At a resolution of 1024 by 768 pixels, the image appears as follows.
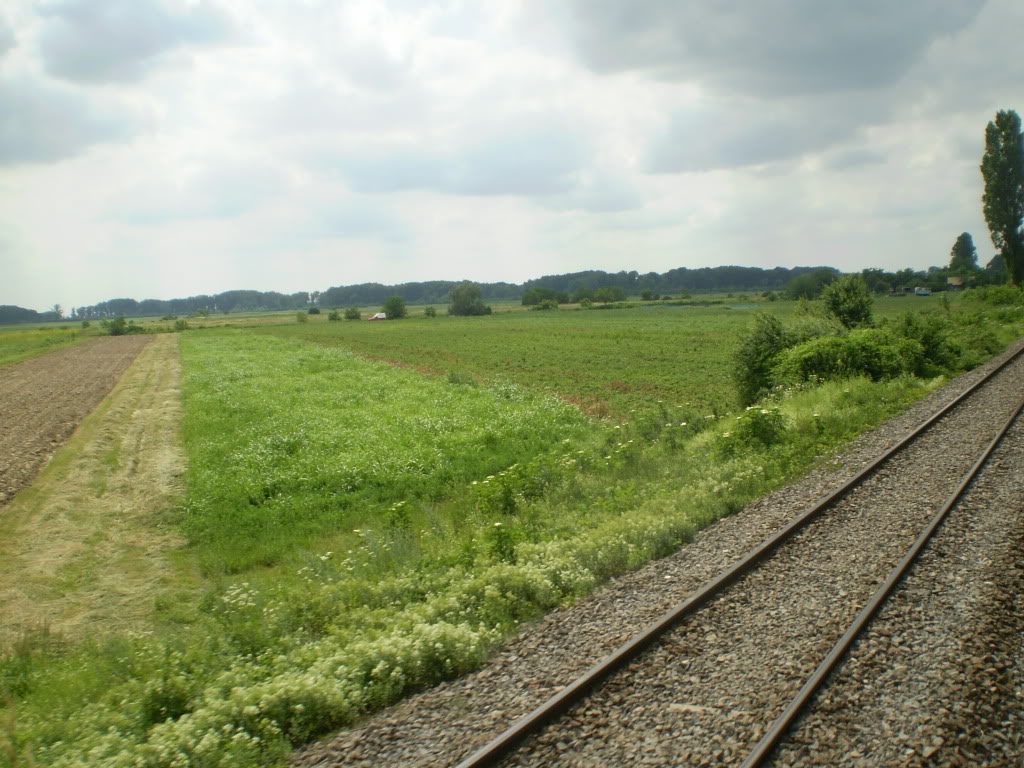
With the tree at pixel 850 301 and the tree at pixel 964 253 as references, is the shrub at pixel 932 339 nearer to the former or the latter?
the tree at pixel 850 301

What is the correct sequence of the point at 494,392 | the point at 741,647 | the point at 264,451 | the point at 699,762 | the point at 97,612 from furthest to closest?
the point at 494,392 < the point at 264,451 < the point at 97,612 < the point at 741,647 < the point at 699,762

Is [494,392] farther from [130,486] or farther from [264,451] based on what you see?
[130,486]

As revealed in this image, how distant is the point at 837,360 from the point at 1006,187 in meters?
52.3

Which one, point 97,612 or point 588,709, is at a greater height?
point 588,709

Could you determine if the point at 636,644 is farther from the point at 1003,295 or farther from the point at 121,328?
the point at 121,328

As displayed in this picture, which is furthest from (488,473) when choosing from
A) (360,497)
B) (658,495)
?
(658,495)

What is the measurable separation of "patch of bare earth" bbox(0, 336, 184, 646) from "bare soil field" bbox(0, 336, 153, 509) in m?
0.16

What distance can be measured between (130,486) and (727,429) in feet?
44.5

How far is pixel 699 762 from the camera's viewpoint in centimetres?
487

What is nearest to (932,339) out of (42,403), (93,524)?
(93,524)

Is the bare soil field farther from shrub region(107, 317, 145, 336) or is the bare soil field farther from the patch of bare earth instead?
shrub region(107, 317, 145, 336)

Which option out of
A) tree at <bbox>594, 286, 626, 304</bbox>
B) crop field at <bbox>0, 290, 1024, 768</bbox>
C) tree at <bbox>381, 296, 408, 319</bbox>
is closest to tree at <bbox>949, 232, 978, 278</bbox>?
tree at <bbox>594, 286, 626, 304</bbox>

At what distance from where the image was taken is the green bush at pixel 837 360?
22.2m

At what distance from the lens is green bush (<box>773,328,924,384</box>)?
22188 millimetres
